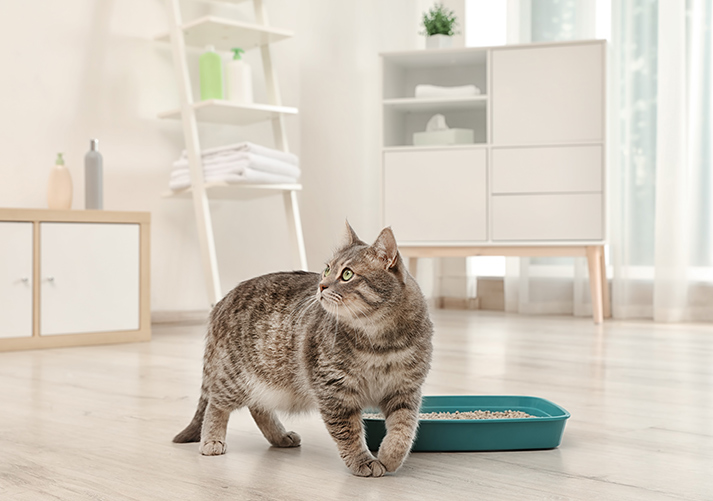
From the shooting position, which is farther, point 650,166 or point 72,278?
point 650,166

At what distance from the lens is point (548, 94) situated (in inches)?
124

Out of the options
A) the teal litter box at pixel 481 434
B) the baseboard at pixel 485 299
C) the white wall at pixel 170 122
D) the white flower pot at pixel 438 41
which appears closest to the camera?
the teal litter box at pixel 481 434

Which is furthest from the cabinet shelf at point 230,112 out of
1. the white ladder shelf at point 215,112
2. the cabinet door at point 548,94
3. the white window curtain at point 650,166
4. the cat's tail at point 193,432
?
the cat's tail at point 193,432

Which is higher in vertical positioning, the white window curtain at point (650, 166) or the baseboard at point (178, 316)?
the white window curtain at point (650, 166)

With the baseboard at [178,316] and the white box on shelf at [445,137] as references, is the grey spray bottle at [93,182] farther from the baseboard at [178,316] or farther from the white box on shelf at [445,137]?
the white box on shelf at [445,137]

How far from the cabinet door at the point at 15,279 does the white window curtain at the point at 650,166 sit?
213 centimetres

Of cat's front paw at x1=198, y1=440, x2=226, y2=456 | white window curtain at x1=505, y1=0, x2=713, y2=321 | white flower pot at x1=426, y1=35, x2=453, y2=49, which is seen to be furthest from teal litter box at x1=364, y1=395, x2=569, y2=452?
white flower pot at x1=426, y1=35, x2=453, y2=49

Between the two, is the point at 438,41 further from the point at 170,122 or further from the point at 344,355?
the point at 344,355

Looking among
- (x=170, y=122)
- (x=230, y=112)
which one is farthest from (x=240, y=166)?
(x=170, y=122)

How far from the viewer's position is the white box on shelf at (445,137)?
3.31 m

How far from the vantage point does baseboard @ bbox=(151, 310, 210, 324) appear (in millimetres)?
3168

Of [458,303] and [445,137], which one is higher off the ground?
[445,137]

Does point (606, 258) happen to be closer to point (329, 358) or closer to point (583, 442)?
point (583, 442)

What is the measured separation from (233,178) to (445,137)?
968 millimetres
